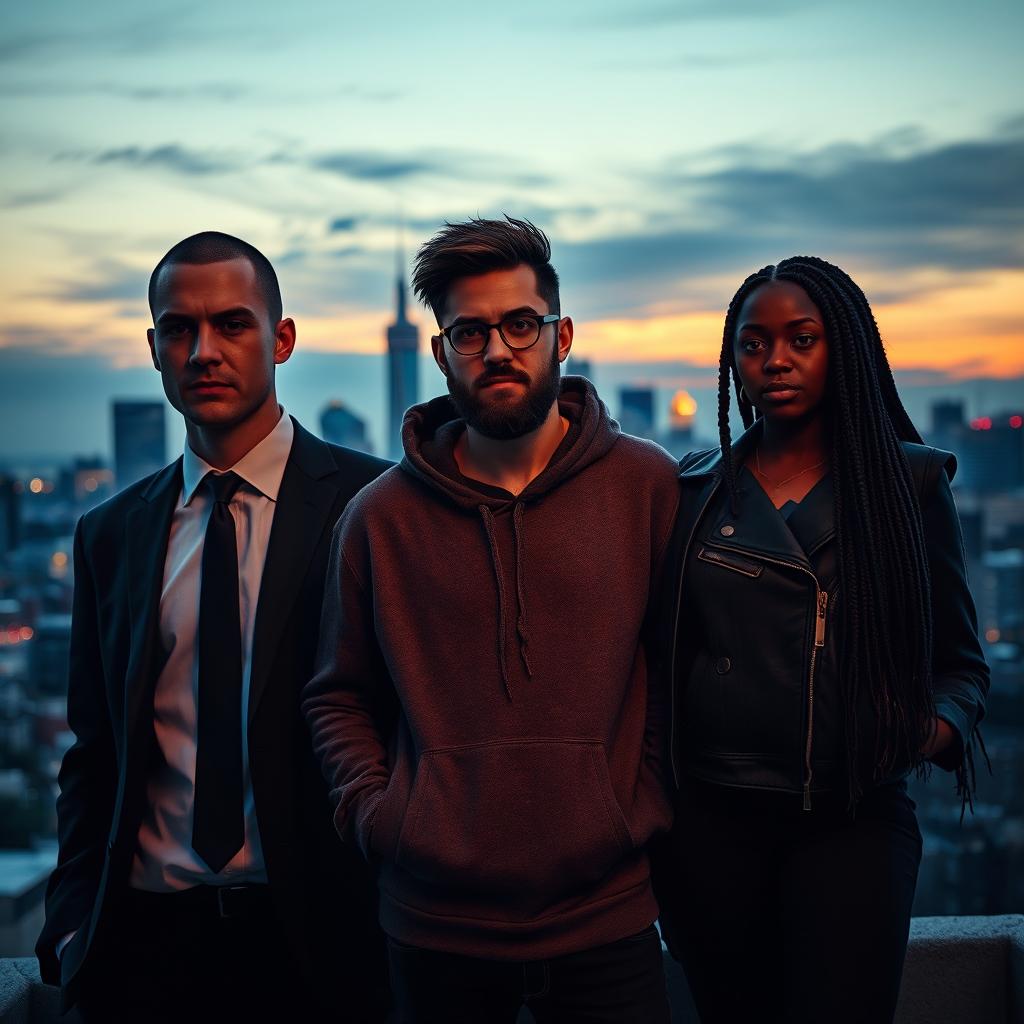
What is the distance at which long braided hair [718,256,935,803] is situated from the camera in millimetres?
1781

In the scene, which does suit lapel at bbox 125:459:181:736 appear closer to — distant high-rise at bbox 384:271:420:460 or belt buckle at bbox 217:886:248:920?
belt buckle at bbox 217:886:248:920

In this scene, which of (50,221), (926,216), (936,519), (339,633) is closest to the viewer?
(936,519)

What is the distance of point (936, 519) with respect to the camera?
1.88 metres

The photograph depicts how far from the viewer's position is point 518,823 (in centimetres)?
180

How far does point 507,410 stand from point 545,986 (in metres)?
0.98

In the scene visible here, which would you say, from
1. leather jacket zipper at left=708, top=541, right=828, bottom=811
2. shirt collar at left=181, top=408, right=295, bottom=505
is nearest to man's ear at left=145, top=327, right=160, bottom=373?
shirt collar at left=181, top=408, right=295, bottom=505

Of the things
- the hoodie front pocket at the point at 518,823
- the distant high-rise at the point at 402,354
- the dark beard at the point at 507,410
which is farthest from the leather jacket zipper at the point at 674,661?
the distant high-rise at the point at 402,354

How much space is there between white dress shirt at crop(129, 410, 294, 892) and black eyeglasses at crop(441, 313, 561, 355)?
0.52 m

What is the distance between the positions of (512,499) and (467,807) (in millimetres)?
545

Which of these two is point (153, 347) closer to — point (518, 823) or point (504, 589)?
point (504, 589)

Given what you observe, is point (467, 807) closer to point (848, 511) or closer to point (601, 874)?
point (601, 874)

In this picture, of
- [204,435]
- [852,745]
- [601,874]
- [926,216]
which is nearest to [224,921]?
[601,874]

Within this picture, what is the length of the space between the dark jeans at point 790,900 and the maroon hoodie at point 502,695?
3.6 inches

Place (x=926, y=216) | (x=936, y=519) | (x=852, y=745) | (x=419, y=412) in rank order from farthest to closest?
(x=926, y=216) → (x=419, y=412) → (x=936, y=519) → (x=852, y=745)
